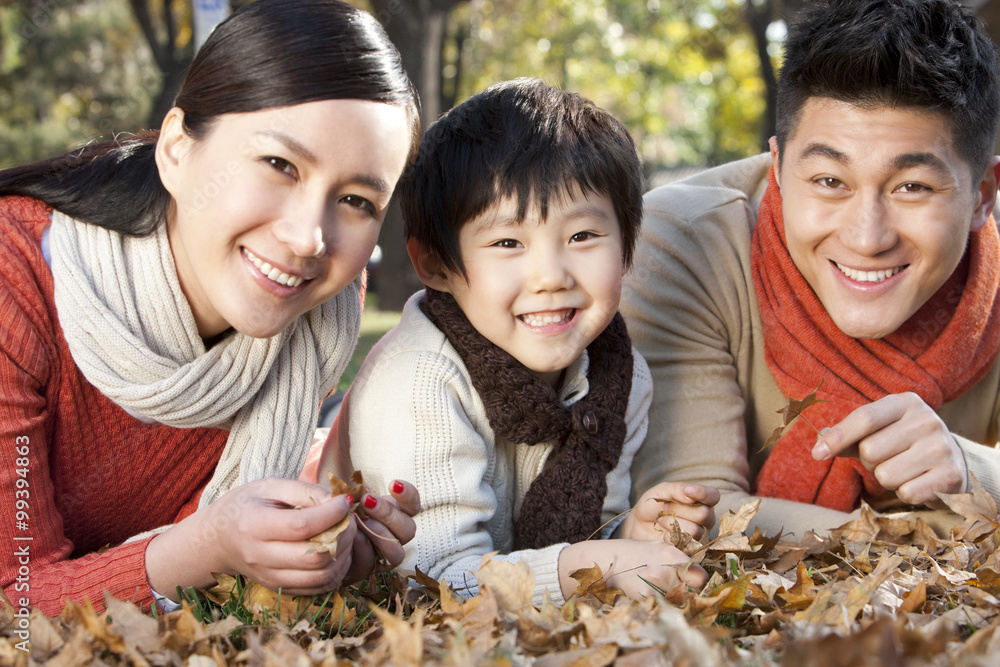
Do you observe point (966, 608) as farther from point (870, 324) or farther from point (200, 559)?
point (200, 559)

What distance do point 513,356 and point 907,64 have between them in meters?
1.45

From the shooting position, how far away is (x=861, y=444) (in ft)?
8.51

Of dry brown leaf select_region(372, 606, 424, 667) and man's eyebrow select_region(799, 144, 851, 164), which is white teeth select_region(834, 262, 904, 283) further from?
dry brown leaf select_region(372, 606, 424, 667)

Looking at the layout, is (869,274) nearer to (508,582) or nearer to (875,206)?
(875,206)

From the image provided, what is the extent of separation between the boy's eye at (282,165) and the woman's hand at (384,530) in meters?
0.77

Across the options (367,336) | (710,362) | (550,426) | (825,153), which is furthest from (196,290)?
(367,336)

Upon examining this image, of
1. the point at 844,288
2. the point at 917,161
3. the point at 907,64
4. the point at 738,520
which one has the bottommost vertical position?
the point at 738,520

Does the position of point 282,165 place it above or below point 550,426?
above

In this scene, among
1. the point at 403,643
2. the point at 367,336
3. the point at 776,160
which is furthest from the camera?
the point at 367,336

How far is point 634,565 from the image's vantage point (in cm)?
221

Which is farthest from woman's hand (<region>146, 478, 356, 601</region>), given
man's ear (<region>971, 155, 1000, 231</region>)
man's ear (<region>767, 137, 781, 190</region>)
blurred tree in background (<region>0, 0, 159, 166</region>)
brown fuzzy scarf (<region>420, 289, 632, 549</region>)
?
blurred tree in background (<region>0, 0, 159, 166</region>)

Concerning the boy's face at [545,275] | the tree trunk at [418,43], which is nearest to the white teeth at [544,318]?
the boy's face at [545,275]

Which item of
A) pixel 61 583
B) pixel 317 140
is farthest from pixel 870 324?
pixel 61 583

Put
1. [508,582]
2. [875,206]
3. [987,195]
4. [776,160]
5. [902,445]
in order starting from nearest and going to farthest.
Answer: [508,582], [902,445], [875,206], [987,195], [776,160]
